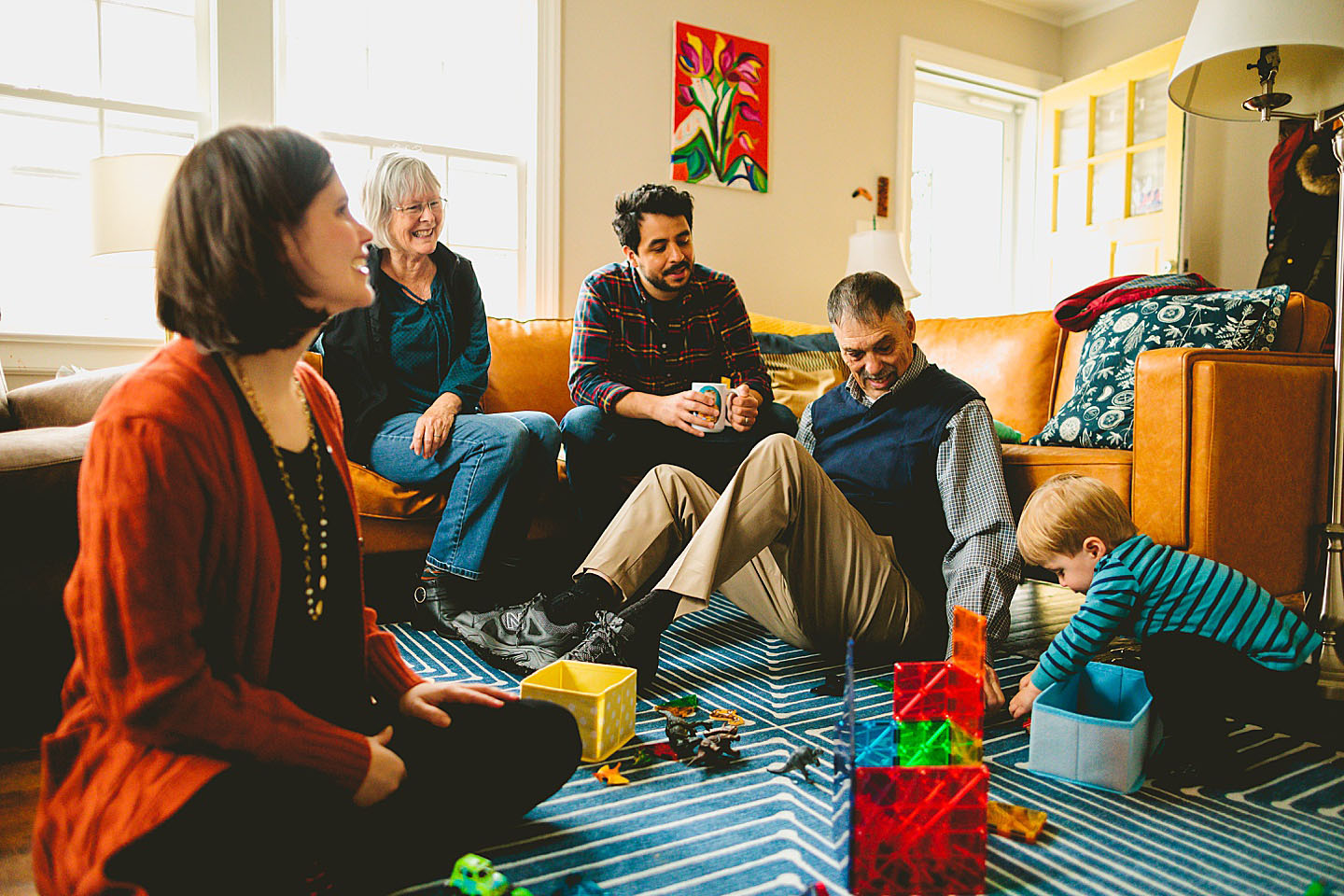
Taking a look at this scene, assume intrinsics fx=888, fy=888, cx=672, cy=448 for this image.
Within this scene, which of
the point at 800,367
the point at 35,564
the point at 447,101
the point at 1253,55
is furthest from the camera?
the point at 447,101

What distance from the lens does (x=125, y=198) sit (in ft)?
8.18

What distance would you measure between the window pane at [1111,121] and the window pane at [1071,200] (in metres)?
0.16

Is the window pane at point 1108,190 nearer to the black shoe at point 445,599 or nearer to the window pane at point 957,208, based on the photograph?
the window pane at point 957,208

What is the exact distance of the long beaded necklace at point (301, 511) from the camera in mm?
936

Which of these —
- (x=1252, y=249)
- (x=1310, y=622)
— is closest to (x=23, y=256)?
(x=1310, y=622)

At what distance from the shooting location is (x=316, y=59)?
3.24 meters

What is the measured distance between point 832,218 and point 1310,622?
2916mm

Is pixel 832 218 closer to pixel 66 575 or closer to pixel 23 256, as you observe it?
pixel 23 256

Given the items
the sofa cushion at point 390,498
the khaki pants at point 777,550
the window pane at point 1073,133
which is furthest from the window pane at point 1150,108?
the sofa cushion at point 390,498

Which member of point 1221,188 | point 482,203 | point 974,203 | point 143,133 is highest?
point 974,203

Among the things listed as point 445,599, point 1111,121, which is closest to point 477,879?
point 445,599

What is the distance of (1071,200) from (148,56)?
14.4 feet

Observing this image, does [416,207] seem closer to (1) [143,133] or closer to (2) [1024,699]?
(1) [143,133]

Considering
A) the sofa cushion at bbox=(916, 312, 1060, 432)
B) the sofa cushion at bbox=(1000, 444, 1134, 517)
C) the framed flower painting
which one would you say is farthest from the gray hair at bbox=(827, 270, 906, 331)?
the framed flower painting
